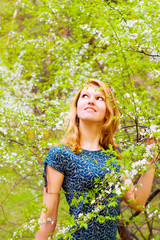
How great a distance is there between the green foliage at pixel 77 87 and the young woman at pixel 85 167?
12 centimetres

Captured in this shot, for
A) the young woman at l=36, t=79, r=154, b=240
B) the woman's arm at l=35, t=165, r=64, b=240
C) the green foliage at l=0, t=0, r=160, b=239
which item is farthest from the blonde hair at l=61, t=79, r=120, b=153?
the woman's arm at l=35, t=165, r=64, b=240

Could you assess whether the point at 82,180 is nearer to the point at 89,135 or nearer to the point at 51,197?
the point at 51,197

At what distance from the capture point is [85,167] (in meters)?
1.80

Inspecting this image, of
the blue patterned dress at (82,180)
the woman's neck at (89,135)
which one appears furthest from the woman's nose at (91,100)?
the blue patterned dress at (82,180)

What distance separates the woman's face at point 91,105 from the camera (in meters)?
1.96

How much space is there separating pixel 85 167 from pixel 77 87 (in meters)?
2.88

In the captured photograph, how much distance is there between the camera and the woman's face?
6.43 feet

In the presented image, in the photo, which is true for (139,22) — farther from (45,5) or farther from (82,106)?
(45,5)

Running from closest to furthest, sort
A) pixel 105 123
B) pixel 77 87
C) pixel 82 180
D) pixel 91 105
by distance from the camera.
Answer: pixel 82 180 < pixel 91 105 < pixel 105 123 < pixel 77 87

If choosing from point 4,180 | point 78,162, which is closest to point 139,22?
point 78,162

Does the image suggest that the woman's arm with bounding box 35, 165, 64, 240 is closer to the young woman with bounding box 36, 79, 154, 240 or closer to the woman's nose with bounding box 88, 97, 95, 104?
the young woman with bounding box 36, 79, 154, 240

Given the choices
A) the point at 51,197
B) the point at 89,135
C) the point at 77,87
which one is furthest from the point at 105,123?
the point at 77,87

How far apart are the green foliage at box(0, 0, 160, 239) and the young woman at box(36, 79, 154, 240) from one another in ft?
0.38

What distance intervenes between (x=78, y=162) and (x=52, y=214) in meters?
0.37
